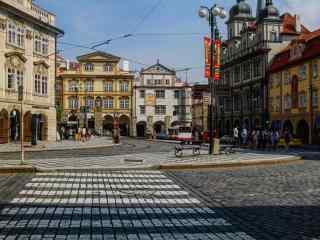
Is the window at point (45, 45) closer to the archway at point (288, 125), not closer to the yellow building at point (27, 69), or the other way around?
the yellow building at point (27, 69)

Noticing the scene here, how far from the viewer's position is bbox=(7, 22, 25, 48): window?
39.9 meters

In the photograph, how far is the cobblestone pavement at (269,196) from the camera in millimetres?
7723

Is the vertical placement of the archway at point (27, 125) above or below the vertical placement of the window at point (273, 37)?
below

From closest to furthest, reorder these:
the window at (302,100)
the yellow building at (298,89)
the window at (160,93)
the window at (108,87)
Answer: the yellow building at (298,89), the window at (302,100), the window at (108,87), the window at (160,93)

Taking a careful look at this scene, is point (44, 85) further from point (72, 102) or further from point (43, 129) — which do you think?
point (72, 102)

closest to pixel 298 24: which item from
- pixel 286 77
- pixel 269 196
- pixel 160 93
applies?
pixel 286 77

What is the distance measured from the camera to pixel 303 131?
52.7 m

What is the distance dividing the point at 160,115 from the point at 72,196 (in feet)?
266

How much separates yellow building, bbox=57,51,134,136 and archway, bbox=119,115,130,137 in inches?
14.6

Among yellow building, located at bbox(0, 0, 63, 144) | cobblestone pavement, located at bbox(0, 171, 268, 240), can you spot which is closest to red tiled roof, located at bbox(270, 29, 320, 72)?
yellow building, located at bbox(0, 0, 63, 144)

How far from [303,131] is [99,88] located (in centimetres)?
4632

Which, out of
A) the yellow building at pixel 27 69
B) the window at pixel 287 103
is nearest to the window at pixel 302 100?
the window at pixel 287 103

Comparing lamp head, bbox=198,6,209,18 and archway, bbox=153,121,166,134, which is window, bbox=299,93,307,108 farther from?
archway, bbox=153,121,166,134

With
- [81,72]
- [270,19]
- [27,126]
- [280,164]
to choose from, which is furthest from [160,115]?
[280,164]
